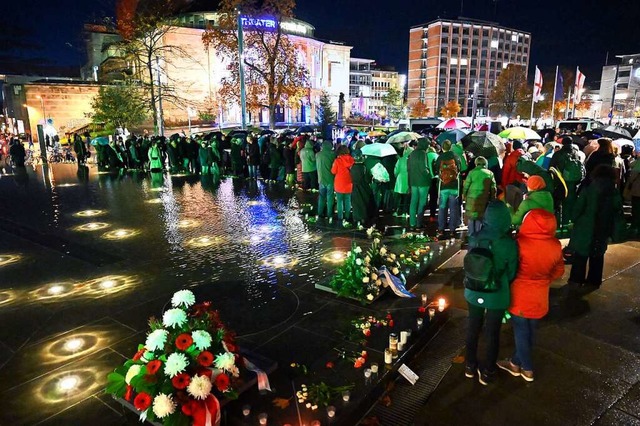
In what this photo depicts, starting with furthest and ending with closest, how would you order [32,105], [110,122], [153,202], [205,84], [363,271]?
[205,84]
[32,105]
[110,122]
[153,202]
[363,271]

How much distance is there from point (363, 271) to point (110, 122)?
36.7 metres

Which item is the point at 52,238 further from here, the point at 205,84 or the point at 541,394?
the point at 205,84

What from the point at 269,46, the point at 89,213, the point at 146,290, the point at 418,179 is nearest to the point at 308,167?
the point at 418,179

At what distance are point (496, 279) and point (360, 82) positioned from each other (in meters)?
104

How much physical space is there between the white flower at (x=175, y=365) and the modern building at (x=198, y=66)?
4871 cm

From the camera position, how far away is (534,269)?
3850 mm

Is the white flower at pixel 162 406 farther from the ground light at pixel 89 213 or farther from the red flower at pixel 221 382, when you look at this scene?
the ground light at pixel 89 213

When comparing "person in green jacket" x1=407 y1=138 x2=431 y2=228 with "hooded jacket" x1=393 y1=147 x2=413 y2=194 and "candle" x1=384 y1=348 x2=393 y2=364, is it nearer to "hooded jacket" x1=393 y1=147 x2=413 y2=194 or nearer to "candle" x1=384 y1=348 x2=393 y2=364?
"hooded jacket" x1=393 y1=147 x2=413 y2=194

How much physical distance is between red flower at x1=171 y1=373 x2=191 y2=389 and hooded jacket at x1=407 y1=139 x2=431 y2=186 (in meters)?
6.77

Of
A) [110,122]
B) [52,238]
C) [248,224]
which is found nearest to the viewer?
[52,238]

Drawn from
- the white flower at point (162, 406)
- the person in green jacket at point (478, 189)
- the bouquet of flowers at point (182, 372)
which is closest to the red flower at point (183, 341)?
the bouquet of flowers at point (182, 372)

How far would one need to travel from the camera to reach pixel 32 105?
4138 centimetres

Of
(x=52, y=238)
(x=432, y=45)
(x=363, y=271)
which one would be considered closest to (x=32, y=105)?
(x=52, y=238)

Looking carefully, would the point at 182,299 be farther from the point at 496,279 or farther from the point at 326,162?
the point at 326,162
